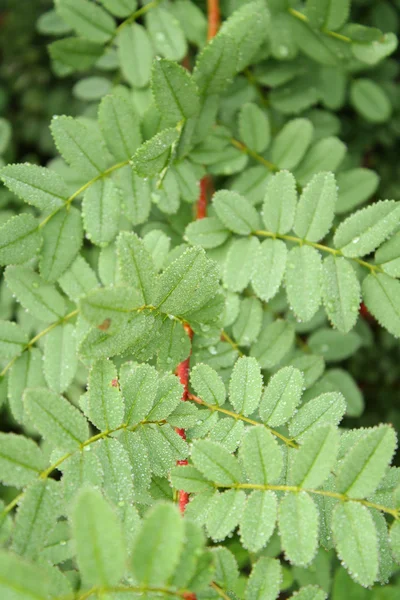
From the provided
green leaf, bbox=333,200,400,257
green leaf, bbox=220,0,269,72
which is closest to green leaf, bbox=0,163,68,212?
green leaf, bbox=220,0,269,72

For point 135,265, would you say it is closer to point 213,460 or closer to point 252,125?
point 213,460

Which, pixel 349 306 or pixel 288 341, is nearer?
pixel 349 306

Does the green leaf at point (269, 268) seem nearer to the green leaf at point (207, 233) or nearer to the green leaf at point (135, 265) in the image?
the green leaf at point (207, 233)

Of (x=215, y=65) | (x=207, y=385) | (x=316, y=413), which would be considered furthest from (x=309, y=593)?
(x=215, y=65)

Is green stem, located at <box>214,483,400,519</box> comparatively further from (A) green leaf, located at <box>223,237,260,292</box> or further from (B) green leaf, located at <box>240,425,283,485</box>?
(A) green leaf, located at <box>223,237,260,292</box>

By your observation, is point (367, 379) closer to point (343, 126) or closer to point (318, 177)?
point (343, 126)

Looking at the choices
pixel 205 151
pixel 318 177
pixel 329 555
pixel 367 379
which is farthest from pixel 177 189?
pixel 367 379
